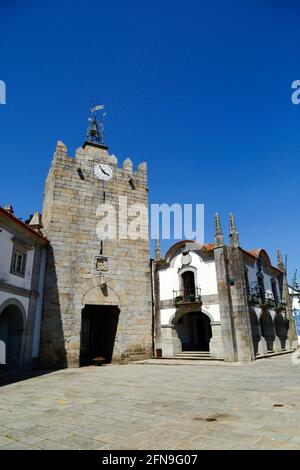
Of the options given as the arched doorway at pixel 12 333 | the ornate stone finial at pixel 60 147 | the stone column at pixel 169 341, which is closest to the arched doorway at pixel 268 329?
the stone column at pixel 169 341

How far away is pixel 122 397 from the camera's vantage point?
741cm

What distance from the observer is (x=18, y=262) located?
1427cm

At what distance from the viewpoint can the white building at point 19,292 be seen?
13117 millimetres

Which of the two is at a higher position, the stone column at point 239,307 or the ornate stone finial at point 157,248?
the ornate stone finial at point 157,248

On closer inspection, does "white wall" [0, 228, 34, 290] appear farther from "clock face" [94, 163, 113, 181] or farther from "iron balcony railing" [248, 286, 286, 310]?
"iron balcony railing" [248, 286, 286, 310]

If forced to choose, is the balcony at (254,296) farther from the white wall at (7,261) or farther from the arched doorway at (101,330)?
the white wall at (7,261)

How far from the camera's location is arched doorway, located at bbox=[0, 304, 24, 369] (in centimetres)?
1402

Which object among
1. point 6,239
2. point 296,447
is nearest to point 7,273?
point 6,239

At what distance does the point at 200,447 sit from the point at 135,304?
14.3 meters

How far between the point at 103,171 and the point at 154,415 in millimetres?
15889

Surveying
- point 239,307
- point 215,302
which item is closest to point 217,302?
point 215,302

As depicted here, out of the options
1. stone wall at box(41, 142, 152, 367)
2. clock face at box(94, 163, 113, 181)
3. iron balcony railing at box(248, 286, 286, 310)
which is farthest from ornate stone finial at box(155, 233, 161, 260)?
iron balcony railing at box(248, 286, 286, 310)

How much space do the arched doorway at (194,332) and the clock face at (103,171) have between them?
10675mm

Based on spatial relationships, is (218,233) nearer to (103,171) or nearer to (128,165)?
(128,165)
